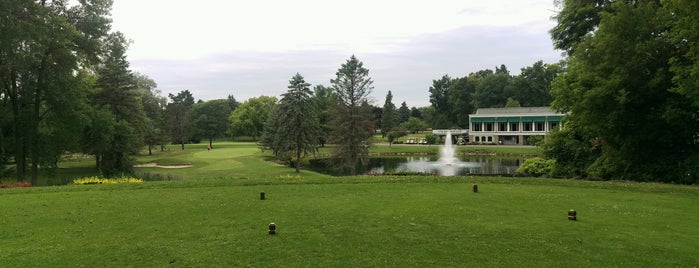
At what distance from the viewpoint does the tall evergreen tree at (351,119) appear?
4097cm

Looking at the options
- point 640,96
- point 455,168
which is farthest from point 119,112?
point 640,96

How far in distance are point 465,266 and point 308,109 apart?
36.8m

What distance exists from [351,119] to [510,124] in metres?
51.0

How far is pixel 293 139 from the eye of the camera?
4241cm

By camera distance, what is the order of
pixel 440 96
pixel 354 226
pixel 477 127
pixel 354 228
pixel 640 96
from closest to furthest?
1. pixel 354 228
2. pixel 354 226
3. pixel 640 96
4. pixel 477 127
5. pixel 440 96

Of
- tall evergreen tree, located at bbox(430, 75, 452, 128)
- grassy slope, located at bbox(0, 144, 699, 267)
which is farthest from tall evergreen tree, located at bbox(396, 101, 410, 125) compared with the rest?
grassy slope, located at bbox(0, 144, 699, 267)

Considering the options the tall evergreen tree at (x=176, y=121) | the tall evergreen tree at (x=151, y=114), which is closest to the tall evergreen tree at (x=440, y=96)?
the tall evergreen tree at (x=176, y=121)

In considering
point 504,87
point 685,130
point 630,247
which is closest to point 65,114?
point 630,247

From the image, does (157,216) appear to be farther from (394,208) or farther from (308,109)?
(308,109)

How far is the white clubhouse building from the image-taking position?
7819 cm

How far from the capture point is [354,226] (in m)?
9.80

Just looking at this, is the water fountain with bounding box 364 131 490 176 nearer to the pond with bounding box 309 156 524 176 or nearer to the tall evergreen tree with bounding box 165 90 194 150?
the pond with bounding box 309 156 524 176

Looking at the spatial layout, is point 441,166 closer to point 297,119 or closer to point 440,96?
point 297,119

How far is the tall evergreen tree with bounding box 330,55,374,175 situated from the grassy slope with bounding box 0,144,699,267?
80.9 feet
